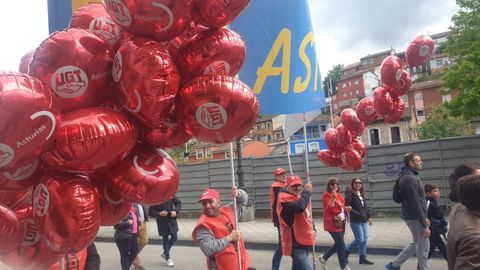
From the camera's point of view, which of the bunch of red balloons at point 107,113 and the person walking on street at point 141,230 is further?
the person walking on street at point 141,230

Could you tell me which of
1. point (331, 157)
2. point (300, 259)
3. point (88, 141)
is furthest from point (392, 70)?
point (88, 141)

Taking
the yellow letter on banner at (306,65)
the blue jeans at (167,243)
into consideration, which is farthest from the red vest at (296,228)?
the blue jeans at (167,243)

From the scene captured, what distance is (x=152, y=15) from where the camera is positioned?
2.25 m

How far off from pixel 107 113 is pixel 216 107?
0.56 m

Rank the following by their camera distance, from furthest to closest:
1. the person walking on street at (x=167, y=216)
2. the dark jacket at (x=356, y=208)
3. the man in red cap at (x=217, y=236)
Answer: the person walking on street at (x=167, y=216) < the dark jacket at (x=356, y=208) < the man in red cap at (x=217, y=236)

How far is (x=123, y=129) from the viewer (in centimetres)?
227

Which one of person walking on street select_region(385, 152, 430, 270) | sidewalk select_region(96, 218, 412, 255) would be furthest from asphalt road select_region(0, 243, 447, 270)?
person walking on street select_region(385, 152, 430, 270)

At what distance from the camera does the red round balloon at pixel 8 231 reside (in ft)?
7.53

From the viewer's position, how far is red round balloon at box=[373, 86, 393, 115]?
7.51 meters

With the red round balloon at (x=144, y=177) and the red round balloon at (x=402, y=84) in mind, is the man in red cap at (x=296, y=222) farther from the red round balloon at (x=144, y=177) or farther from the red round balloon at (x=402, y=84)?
the red round balloon at (x=144, y=177)

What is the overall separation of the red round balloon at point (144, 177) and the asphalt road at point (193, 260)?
243 inches

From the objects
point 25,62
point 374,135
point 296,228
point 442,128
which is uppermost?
point 374,135

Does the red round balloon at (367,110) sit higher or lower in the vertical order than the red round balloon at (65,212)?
higher

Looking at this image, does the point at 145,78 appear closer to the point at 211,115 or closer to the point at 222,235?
the point at 211,115
